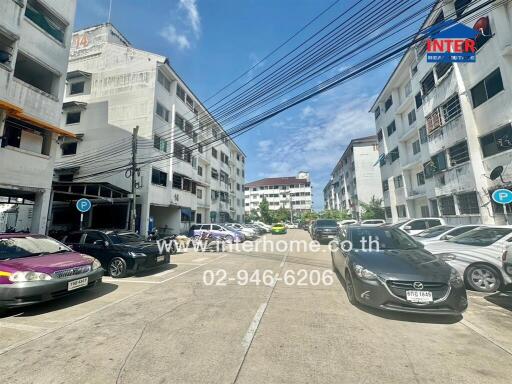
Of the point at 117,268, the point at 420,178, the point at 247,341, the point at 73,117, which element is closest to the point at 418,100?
the point at 420,178

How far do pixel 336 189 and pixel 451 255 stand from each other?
56910mm

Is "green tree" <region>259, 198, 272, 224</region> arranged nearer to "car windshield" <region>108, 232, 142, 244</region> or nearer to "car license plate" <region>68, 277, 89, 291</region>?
"car windshield" <region>108, 232, 142, 244</region>

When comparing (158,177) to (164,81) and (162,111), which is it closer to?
(162,111)

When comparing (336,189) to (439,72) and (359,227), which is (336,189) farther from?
(359,227)

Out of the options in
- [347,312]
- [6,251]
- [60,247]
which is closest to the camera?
[347,312]

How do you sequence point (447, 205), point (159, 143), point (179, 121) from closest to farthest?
1. point (447, 205)
2. point (159, 143)
3. point (179, 121)

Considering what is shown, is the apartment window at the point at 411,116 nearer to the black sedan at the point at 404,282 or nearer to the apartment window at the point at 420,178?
the apartment window at the point at 420,178

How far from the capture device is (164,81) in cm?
2148

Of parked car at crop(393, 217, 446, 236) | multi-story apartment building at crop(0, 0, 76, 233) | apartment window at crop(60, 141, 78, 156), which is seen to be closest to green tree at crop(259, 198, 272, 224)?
apartment window at crop(60, 141, 78, 156)

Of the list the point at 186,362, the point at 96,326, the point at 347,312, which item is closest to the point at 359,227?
the point at 347,312

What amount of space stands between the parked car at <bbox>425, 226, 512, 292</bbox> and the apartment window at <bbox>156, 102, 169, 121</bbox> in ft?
68.1

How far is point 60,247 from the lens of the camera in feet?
20.0

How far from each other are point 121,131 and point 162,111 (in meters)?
3.69

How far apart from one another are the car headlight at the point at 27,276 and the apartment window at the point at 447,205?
20.7 metres
